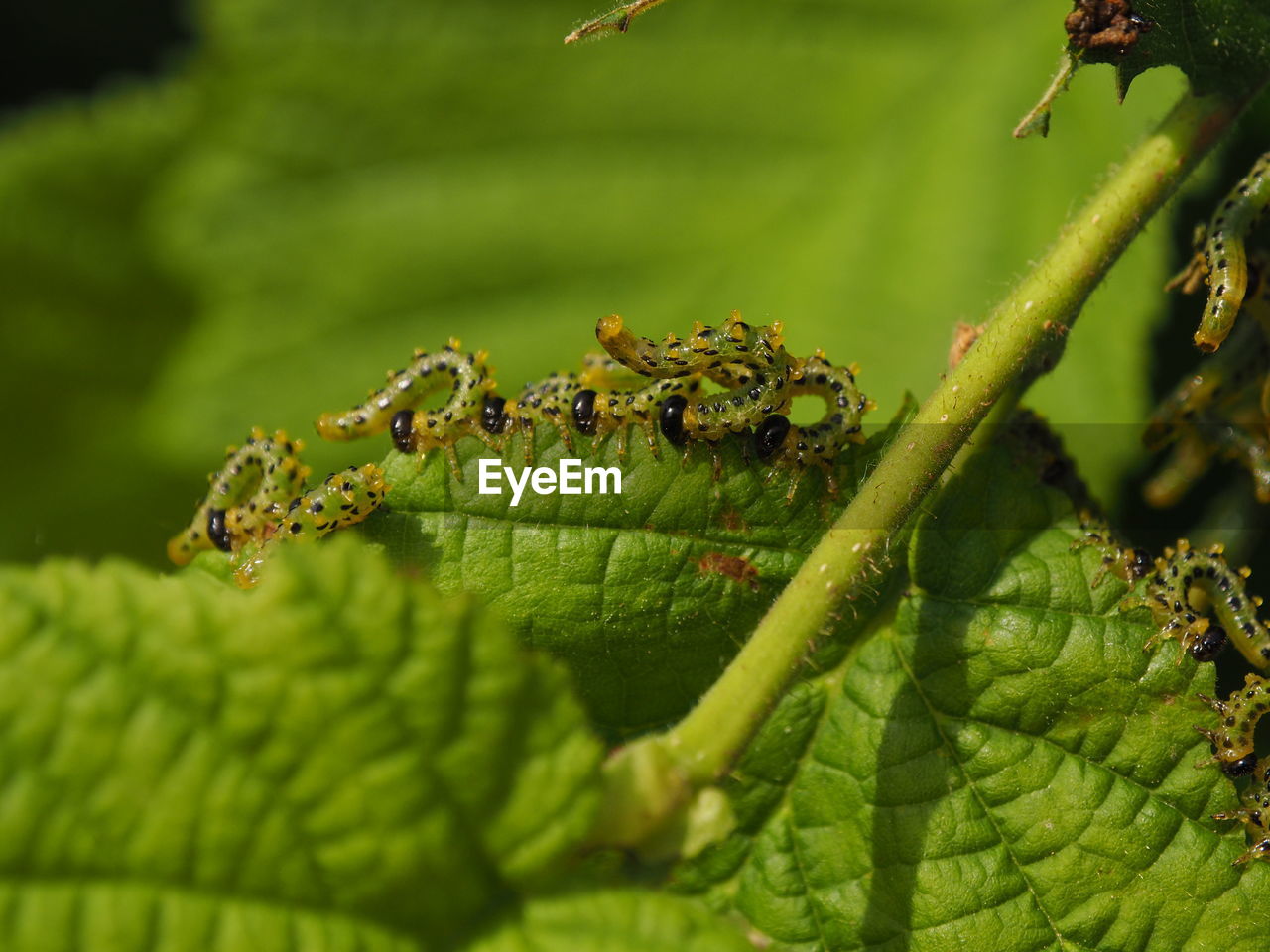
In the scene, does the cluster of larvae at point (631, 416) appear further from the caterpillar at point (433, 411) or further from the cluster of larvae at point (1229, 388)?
the cluster of larvae at point (1229, 388)

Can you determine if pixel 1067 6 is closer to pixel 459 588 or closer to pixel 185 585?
pixel 459 588

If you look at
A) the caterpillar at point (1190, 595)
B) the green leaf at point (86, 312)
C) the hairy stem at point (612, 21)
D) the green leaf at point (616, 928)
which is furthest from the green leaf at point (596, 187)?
the green leaf at point (616, 928)

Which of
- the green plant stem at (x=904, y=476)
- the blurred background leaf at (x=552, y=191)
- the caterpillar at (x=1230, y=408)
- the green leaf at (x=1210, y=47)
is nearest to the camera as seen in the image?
the green plant stem at (x=904, y=476)

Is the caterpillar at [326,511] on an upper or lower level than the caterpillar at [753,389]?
lower

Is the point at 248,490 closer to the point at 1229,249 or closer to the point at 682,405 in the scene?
the point at 682,405

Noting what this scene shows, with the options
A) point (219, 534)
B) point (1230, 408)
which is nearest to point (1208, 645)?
point (1230, 408)

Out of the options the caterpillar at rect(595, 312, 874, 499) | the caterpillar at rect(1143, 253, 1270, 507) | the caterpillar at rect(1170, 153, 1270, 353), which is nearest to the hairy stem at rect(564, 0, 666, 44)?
the caterpillar at rect(595, 312, 874, 499)

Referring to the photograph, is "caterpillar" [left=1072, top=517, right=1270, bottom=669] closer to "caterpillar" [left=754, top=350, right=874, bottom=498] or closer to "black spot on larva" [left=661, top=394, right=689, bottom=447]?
"caterpillar" [left=754, top=350, right=874, bottom=498]

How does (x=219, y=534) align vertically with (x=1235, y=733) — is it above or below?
above

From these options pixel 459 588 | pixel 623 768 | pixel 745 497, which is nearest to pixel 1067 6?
pixel 745 497
